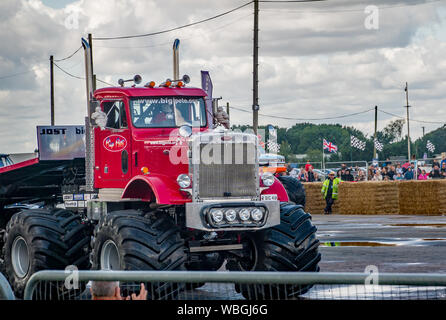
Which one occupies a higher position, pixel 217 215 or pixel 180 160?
pixel 180 160

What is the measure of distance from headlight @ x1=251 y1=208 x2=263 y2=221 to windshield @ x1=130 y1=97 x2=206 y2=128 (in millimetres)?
1937

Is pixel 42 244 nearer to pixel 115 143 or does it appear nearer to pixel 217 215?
pixel 115 143

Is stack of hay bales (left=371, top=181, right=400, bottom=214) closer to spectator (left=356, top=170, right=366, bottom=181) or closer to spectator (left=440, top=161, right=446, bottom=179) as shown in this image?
spectator (left=440, top=161, right=446, bottom=179)

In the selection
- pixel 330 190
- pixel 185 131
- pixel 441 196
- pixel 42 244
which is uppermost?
pixel 185 131

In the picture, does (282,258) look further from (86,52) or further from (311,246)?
(86,52)

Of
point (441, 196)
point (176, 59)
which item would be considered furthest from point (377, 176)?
point (176, 59)

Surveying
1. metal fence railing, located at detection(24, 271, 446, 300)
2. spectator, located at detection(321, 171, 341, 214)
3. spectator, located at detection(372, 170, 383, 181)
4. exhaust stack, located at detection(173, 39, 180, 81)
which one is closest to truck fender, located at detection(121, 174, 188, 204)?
exhaust stack, located at detection(173, 39, 180, 81)

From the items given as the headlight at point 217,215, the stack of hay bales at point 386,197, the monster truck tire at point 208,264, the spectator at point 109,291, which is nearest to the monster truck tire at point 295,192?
the monster truck tire at point 208,264

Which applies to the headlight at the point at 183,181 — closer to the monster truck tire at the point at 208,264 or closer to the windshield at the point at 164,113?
the windshield at the point at 164,113

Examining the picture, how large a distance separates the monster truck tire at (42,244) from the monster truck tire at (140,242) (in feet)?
4.20

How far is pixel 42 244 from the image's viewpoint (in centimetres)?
1111

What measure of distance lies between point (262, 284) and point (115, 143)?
271 inches
